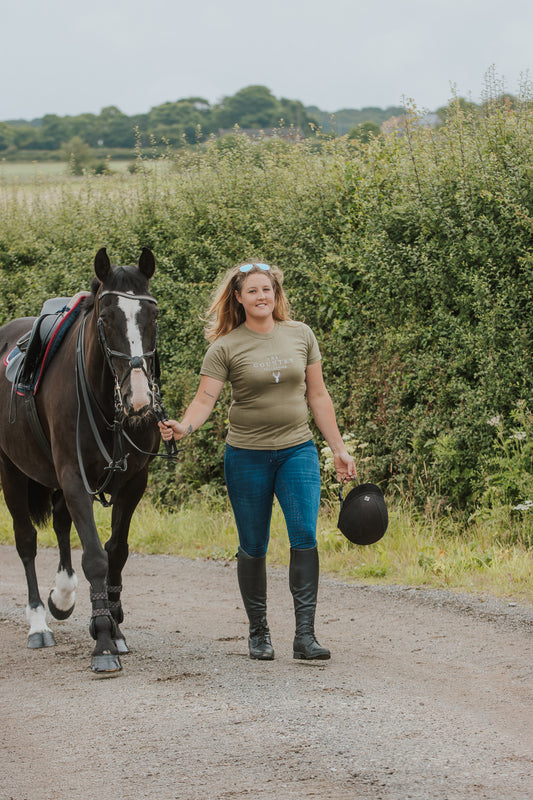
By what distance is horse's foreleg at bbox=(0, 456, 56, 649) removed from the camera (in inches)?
253

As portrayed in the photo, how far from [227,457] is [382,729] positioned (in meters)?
1.86

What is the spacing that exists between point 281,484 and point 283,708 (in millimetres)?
1318

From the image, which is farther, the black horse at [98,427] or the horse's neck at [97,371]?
the horse's neck at [97,371]

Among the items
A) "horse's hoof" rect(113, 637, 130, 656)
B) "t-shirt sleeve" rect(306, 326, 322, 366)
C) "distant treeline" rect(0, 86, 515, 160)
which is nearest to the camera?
"t-shirt sleeve" rect(306, 326, 322, 366)

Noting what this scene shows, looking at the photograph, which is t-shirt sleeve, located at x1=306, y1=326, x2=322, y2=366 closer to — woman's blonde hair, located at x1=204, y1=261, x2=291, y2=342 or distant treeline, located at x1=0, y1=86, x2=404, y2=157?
woman's blonde hair, located at x1=204, y1=261, x2=291, y2=342

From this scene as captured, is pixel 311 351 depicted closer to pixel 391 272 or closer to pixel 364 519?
pixel 364 519

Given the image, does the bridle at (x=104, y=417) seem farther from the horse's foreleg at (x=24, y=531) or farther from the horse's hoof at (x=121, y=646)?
the horse's foreleg at (x=24, y=531)

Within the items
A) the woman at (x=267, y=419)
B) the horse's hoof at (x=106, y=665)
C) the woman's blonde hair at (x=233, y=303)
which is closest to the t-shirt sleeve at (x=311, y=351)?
the woman at (x=267, y=419)

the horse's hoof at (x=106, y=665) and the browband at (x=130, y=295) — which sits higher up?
the browband at (x=130, y=295)

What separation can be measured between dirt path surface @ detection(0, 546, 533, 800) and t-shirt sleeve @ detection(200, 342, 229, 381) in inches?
64.9

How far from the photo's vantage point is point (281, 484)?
5.29 meters

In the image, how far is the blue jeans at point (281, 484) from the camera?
5.27 metres

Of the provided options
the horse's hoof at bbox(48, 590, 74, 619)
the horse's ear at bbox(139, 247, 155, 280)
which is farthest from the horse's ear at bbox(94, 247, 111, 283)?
the horse's hoof at bbox(48, 590, 74, 619)

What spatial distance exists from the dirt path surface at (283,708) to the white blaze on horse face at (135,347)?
152cm
